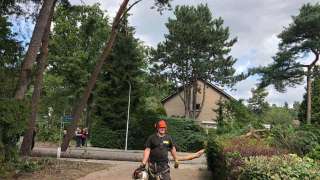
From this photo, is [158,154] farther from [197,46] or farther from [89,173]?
[197,46]

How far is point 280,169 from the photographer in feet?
25.5

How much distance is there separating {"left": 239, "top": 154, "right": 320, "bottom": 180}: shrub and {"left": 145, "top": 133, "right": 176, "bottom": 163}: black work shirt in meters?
2.23

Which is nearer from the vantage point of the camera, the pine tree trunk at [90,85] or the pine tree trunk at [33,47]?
the pine tree trunk at [33,47]

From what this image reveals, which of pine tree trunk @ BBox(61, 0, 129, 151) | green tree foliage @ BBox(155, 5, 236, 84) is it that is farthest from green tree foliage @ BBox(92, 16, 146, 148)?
pine tree trunk @ BBox(61, 0, 129, 151)

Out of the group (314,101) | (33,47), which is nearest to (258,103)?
(314,101)

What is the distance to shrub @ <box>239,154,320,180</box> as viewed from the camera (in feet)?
24.4

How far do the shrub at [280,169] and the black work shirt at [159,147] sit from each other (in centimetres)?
223

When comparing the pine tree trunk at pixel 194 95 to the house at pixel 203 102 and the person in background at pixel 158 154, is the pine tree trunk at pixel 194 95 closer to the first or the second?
the house at pixel 203 102

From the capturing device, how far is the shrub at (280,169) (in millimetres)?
7449

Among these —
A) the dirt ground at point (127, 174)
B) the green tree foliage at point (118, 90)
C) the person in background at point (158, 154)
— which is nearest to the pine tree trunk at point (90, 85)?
the dirt ground at point (127, 174)

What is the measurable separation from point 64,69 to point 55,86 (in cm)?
210

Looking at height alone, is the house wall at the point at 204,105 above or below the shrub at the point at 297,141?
above

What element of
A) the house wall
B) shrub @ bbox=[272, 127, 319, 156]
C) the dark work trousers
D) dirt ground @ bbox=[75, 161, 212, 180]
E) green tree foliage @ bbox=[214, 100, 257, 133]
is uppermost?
the house wall

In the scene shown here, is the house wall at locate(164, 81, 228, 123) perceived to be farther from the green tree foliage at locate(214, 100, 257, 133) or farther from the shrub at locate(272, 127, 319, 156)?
the shrub at locate(272, 127, 319, 156)
